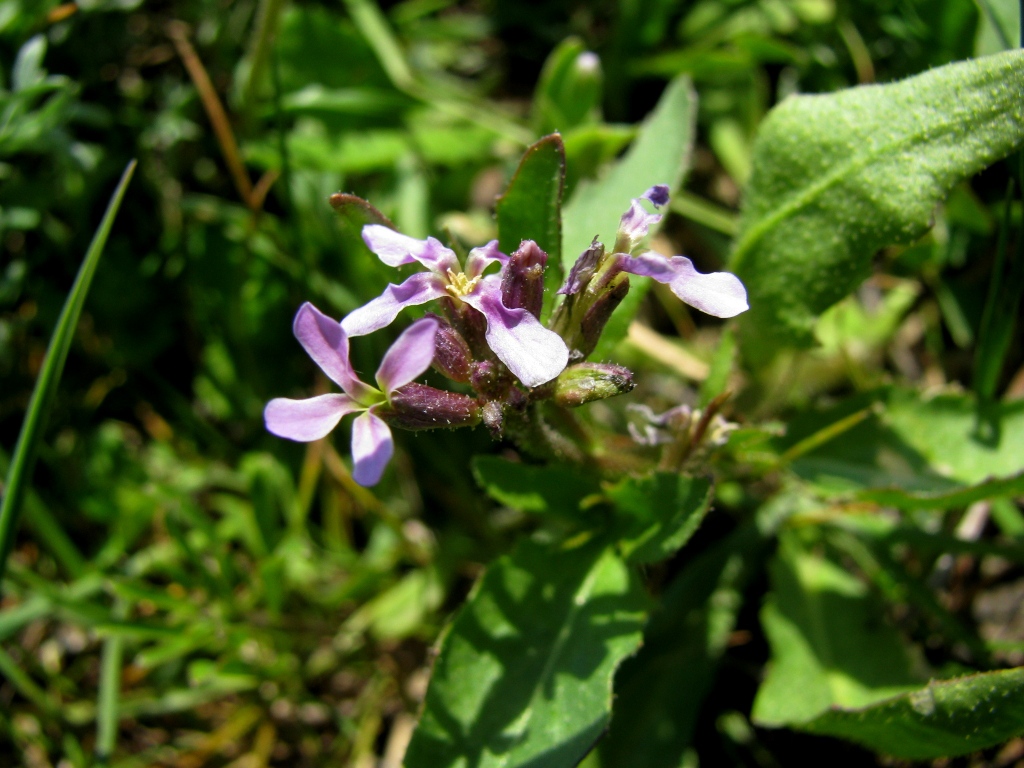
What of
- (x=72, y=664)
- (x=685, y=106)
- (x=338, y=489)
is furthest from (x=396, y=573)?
(x=685, y=106)

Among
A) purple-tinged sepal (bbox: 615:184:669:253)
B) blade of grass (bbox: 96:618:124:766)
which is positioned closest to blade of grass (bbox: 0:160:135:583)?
blade of grass (bbox: 96:618:124:766)

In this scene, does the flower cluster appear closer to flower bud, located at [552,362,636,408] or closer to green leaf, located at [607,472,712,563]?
flower bud, located at [552,362,636,408]

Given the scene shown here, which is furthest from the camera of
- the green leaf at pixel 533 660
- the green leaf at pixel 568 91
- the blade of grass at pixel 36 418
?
the green leaf at pixel 568 91

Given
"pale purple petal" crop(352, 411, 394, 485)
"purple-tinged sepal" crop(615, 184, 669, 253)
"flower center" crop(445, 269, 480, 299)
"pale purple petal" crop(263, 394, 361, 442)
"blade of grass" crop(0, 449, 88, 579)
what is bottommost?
"blade of grass" crop(0, 449, 88, 579)

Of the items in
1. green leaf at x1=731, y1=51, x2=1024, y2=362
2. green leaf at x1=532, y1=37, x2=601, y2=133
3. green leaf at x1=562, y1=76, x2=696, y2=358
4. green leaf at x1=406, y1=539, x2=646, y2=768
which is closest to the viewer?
green leaf at x1=406, y1=539, x2=646, y2=768

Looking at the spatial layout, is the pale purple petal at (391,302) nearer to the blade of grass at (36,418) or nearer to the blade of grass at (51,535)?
the blade of grass at (36,418)

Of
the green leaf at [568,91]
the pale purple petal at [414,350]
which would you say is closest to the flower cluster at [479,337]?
the pale purple petal at [414,350]

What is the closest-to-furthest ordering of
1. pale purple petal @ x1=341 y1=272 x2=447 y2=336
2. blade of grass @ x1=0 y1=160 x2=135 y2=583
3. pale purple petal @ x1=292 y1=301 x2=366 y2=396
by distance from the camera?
1. pale purple petal @ x1=292 y1=301 x2=366 y2=396
2. pale purple petal @ x1=341 y1=272 x2=447 y2=336
3. blade of grass @ x1=0 y1=160 x2=135 y2=583

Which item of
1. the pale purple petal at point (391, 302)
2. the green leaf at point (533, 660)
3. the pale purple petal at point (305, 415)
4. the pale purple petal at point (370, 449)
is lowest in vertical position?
the green leaf at point (533, 660)
